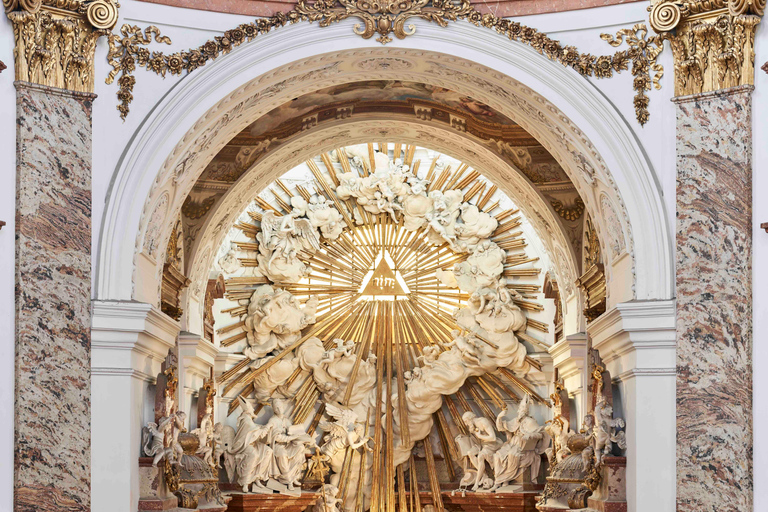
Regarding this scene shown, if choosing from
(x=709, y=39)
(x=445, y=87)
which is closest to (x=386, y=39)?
(x=445, y=87)

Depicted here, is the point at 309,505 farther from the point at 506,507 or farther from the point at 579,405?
the point at 579,405

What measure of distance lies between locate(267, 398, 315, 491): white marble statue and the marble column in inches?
315

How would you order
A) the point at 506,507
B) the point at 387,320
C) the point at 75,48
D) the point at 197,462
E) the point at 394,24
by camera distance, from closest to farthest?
the point at 75,48 → the point at 394,24 → the point at 197,462 → the point at 506,507 → the point at 387,320

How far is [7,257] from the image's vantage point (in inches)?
415

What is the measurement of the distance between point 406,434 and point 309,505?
1.83 m

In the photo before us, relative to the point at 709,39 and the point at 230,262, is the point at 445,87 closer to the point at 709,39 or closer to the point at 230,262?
the point at 709,39

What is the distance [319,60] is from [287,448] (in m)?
7.48

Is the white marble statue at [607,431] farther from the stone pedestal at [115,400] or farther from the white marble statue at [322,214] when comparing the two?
the white marble statue at [322,214]

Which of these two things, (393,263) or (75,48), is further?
(393,263)

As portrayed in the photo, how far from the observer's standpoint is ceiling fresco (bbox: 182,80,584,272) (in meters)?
14.9

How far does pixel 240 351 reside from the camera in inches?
709

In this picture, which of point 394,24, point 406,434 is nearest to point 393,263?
point 406,434

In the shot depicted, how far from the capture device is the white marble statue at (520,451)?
17562 mm

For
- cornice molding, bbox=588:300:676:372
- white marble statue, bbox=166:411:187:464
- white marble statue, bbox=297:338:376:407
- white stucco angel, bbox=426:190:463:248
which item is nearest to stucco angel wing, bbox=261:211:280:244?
white marble statue, bbox=297:338:376:407
